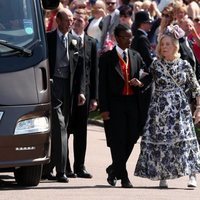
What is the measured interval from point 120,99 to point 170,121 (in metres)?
0.61

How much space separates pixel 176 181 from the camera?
14953 millimetres

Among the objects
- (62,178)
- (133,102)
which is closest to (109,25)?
(62,178)

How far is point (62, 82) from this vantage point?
14719 millimetres

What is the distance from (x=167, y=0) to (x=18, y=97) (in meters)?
11.1

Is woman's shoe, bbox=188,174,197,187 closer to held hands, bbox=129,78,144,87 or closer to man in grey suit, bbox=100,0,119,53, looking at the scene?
held hands, bbox=129,78,144,87

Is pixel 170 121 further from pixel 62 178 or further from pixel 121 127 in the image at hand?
pixel 62 178

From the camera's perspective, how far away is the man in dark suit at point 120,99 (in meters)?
14.1

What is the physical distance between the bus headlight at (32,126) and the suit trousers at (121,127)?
101 cm

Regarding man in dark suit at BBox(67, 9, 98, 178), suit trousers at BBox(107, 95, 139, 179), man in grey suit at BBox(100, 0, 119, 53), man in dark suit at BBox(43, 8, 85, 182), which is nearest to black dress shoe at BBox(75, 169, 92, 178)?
man in dark suit at BBox(67, 9, 98, 178)

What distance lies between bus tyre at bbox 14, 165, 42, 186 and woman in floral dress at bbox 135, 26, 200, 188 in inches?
42.7

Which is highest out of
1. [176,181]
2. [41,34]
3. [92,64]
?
[41,34]

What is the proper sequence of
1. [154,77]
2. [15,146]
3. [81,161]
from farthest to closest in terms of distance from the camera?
1. [81,161]
2. [154,77]
3. [15,146]

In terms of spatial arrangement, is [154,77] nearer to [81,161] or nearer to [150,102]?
[150,102]

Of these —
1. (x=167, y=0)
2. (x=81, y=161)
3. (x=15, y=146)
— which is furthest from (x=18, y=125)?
(x=167, y=0)
